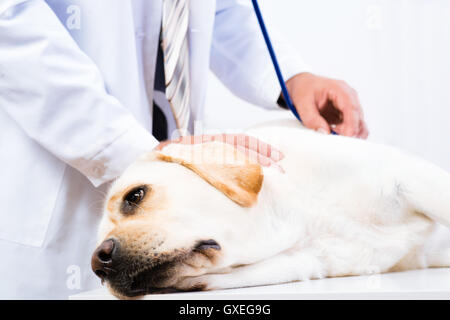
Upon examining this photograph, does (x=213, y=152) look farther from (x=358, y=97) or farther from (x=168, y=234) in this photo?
(x=358, y=97)

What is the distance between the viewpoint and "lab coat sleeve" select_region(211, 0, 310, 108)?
938 millimetres

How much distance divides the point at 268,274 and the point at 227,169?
0.13 meters

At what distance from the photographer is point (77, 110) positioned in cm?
70

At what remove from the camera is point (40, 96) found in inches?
27.6

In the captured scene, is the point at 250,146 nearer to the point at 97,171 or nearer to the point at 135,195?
the point at 135,195

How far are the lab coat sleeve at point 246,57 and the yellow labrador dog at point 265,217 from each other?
0.36m

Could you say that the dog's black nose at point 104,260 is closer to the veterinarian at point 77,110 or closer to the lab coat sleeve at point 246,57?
the veterinarian at point 77,110

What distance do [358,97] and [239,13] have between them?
33 centimetres

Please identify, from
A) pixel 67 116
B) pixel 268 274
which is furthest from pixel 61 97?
pixel 268 274

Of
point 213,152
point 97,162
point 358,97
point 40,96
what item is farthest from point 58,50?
point 358,97

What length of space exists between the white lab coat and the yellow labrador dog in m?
0.14

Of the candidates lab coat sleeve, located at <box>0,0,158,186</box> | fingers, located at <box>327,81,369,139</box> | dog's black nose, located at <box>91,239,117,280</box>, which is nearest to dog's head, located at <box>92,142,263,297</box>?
dog's black nose, located at <box>91,239,117,280</box>

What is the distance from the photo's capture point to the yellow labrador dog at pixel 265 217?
48 centimetres

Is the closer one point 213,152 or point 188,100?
point 213,152
